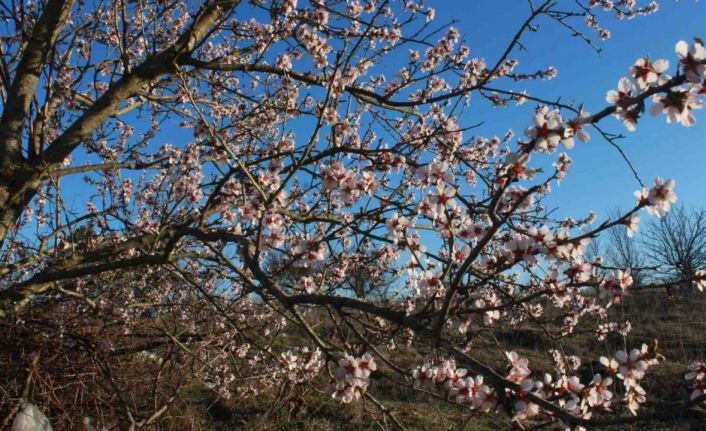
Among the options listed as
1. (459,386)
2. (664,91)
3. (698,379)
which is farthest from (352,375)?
(664,91)

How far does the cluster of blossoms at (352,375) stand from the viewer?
218 cm

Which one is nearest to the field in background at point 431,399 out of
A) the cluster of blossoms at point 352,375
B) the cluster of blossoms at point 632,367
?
the cluster of blossoms at point 352,375

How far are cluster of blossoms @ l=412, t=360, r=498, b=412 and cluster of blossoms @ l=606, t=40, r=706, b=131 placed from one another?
1104 mm

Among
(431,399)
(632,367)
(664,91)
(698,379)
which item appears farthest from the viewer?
(431,399)

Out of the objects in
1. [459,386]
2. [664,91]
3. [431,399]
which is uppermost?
[664,91]

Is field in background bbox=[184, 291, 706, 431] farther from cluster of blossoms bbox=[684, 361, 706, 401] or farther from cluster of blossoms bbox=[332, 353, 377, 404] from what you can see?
cluster of blossoms bbox=[684, 361, 706, 401]

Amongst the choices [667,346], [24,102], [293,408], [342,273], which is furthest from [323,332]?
[667,346]

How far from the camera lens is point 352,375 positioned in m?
2.19

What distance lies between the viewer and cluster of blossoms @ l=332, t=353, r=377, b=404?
218 centimetres

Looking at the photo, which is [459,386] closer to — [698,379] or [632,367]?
[632,367]

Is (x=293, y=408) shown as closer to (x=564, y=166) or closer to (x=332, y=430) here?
(x=332, y=430)

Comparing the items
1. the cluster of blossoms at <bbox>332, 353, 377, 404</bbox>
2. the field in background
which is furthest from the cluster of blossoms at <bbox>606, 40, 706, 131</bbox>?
the field in background

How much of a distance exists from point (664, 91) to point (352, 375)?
1608 mm

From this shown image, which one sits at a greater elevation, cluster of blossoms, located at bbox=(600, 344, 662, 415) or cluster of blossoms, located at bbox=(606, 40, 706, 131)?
cluster of blossoms, located at bbox=(606, 40, 706, 131)
